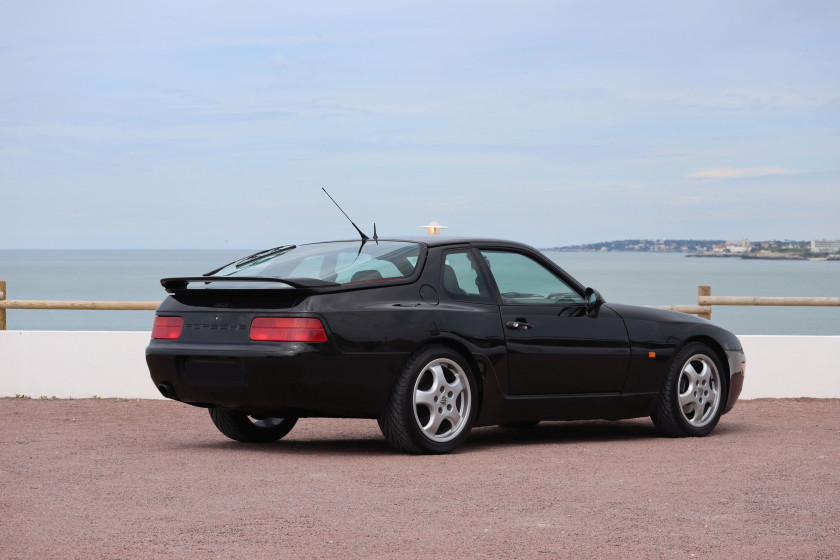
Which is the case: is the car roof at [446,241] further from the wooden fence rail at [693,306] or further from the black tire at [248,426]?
the wooden fence rail at [693,306]

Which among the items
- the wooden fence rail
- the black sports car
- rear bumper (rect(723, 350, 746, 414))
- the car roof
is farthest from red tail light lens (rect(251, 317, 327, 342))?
the wooden fence rail

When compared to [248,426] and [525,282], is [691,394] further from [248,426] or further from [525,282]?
[248,426]

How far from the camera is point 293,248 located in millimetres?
9031

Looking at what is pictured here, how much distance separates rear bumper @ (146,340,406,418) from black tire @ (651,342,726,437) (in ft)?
7.92

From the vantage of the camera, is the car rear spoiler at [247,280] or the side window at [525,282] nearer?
the car rear spoiler at [247,280]

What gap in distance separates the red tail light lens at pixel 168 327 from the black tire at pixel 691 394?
358 cm

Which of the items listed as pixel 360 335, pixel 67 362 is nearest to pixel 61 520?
pixel 360 335

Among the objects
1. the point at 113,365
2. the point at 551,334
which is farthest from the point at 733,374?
the point at 113,365

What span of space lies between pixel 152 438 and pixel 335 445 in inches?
60.4

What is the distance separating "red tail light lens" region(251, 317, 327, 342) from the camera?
7.53m

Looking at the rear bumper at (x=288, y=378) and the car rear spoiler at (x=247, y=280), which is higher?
the car rear spoiler at (x=247, y=280)

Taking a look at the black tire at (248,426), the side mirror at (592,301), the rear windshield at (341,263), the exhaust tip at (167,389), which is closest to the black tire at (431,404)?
the rear windshield at (341,263)

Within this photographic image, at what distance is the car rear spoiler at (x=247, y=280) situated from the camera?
24.8 ft

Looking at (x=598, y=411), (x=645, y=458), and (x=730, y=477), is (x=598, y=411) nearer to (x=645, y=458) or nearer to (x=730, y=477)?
(x=645, y=458)
